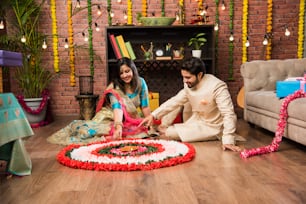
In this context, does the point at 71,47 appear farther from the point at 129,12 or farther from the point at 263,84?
the point at 263,84

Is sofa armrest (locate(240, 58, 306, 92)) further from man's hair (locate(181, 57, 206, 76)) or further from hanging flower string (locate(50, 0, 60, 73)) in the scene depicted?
hanging flower string (locate(50, 0, 60, 73))

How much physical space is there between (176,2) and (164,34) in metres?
0.46

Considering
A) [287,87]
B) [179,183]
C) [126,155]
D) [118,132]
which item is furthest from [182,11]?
[179,183]

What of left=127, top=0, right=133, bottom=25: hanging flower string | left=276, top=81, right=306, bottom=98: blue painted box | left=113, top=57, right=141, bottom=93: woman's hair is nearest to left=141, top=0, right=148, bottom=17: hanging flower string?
left=127, top=0, right=133, bottom=25: hanging flower string

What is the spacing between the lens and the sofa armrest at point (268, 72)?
12.8ft

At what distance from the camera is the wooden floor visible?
1.74 m

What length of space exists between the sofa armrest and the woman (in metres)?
1.21

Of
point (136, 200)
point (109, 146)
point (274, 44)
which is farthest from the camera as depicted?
point (274, 44)

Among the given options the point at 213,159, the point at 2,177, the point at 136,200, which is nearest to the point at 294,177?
the point at 213,159

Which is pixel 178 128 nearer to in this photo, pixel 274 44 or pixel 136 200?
pixel 136 200

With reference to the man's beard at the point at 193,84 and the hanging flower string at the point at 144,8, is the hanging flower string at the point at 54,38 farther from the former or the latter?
the man's beard at the point at 193,84

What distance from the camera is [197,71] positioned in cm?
299

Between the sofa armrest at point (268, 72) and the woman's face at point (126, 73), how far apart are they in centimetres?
132

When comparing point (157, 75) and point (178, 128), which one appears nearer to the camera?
point (178, 128)
